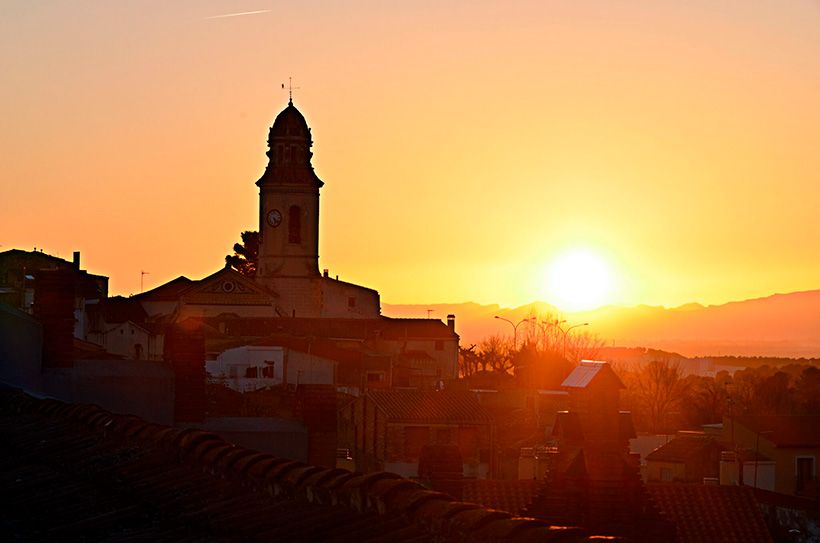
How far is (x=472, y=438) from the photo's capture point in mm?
58219

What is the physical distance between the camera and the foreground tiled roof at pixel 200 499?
21.2ft

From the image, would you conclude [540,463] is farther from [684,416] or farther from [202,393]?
[684,416]

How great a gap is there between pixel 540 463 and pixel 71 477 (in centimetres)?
2913

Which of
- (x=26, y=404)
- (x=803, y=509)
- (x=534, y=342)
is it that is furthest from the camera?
(x=534, y=342)

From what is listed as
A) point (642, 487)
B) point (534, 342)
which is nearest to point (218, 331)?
point (534, 342)

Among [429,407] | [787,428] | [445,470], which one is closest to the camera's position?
[445,470]

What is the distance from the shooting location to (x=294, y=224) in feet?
334

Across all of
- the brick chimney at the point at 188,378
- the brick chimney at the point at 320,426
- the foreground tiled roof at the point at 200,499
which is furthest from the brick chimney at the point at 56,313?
the foreground tiled roof at the point at 200,499

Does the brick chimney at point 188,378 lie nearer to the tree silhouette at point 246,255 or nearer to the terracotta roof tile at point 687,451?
the terracotta roof tile at point 687,451

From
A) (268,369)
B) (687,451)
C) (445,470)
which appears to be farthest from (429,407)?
(445,470)

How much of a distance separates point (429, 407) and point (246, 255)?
65698 millimetres

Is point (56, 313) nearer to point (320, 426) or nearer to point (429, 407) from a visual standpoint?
point (320, 426)

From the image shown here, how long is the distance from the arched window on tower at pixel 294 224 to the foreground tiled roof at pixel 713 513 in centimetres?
7778

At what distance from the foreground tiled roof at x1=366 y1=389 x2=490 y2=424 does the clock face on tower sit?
137 ft
